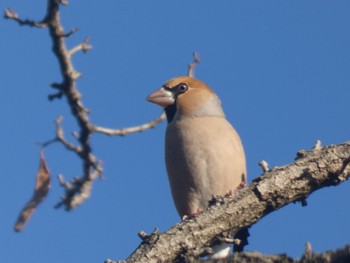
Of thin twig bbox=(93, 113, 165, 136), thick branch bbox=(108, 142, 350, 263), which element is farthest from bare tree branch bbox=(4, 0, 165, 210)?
thick branch bbox=(108, 142, 350, 263)

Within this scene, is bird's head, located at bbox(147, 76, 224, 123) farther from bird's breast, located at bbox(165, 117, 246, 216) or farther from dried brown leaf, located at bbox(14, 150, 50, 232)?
dried brown leaf, located at bbox(14, 150, 50, 232)

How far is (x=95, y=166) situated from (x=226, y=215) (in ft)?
8.18

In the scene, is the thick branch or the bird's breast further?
the bird's breast

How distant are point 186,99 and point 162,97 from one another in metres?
0.25

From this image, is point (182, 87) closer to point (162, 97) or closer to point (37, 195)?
point (162, 97)

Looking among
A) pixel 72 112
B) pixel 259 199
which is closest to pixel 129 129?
pixel 72 112

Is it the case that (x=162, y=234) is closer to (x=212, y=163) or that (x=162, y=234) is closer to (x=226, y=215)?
(x=226, y=215)

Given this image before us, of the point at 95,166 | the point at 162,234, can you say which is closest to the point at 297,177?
the point at 162,234

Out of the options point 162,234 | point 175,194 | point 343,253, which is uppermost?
point 175,194

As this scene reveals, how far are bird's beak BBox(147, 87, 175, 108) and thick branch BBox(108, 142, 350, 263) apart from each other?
10.6ft

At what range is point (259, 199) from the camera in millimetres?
5059

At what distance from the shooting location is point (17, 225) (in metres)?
6.25

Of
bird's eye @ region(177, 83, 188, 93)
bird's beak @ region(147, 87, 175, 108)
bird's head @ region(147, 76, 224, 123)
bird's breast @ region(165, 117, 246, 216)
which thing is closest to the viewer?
bird's breast @ region(165, 117, 246, 216)

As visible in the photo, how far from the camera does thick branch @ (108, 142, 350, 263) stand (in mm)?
4879
